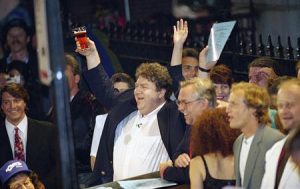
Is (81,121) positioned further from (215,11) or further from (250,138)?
(215,11)

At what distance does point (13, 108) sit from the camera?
9.32m

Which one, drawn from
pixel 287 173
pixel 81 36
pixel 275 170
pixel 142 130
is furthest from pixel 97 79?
pixel 287 173

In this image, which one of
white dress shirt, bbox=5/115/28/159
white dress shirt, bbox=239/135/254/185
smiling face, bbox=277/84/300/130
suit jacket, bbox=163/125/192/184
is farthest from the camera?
white dress shirt, bbox=5/115/28/159

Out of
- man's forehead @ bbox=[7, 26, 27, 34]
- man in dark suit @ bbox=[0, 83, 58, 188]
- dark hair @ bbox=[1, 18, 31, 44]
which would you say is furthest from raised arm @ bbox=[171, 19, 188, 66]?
dark hair @ bbox=[1, 18, 31, 44]

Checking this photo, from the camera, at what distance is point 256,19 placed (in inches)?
527

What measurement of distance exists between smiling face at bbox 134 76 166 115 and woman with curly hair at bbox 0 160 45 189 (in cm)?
116

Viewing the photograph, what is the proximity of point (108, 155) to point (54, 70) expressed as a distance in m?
2.81

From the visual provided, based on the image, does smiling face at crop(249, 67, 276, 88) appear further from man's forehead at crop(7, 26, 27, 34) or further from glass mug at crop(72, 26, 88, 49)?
man's forehead at crop(7, 26, 27, 34)

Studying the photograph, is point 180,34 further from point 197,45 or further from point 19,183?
point 197,45

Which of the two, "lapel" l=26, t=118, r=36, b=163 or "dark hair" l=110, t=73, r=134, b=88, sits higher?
"dark hair" l=110, t=73, r=134, b=88

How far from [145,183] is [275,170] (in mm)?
1402

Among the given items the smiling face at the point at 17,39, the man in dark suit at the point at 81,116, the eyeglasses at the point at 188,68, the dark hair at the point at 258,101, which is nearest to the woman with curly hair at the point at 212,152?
the dark hair at the point at 258,101

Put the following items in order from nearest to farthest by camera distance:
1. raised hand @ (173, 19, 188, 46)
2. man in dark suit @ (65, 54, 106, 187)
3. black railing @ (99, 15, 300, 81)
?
raised hand @ (173, 19, 188, 46)
man in dark suit @ (65, 54, 106, 187)
black railing @ (99, 15, 300, 81)

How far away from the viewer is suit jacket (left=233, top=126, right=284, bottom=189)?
6.72 m
